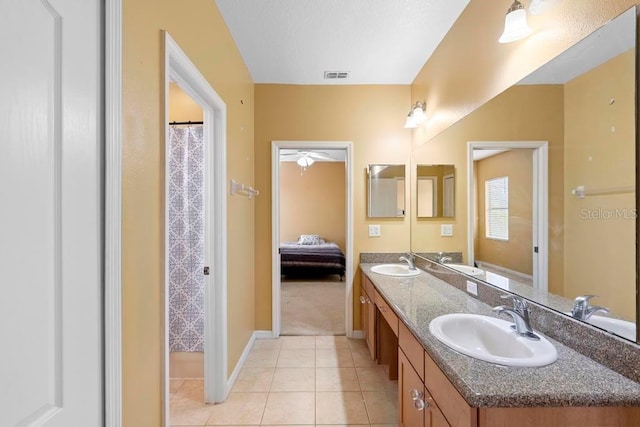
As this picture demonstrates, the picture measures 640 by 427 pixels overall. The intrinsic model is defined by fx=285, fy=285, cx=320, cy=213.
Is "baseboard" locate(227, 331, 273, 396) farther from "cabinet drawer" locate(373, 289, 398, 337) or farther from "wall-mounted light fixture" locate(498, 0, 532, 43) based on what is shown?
"wall-mounted light fixture" locate(498, 0, 532, 43)

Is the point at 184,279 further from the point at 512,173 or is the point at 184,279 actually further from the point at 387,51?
the point at 387,51

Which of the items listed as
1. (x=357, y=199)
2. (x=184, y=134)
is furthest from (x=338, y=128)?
(x=184, y=134)

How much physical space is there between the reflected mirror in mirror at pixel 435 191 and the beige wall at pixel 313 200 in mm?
4348

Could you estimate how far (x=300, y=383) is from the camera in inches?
88.8

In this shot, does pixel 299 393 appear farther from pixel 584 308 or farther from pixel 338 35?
pixel 338 35

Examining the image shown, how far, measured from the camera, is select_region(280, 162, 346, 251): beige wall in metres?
7.22

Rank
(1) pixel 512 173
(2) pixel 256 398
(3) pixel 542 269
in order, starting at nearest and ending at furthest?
(3) pixel 542 269, (1) pixel 512 173, (2) pixel 256 398

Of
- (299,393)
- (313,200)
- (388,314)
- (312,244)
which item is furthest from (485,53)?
(313,200)

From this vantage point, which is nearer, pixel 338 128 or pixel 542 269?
pixel 542 269

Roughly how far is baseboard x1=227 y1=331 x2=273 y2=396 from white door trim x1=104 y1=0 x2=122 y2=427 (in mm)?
1394

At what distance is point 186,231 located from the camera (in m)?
2.37

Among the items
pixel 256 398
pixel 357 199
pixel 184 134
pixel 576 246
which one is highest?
pixel 184 134

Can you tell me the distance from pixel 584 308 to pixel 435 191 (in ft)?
5.47

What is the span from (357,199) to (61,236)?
8.60ft
